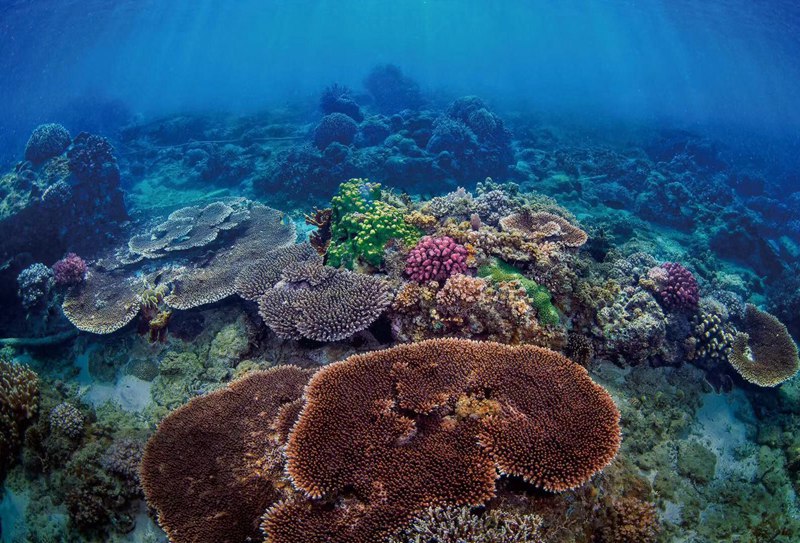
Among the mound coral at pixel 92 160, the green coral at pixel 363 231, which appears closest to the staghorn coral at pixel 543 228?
the green coral at pixel 363 231

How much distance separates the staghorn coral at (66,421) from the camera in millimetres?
5898

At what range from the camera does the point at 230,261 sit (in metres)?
9.44

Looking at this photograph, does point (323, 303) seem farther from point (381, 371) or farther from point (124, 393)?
point (124, 393)

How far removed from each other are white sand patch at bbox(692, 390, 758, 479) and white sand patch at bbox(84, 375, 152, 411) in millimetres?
10016

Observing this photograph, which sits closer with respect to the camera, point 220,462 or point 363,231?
point 220,462

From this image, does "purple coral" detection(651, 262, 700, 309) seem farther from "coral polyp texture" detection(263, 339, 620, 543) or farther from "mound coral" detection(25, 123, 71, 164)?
"mound coral" detection(25, 123, 71, 164)

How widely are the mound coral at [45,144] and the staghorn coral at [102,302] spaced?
7820mm

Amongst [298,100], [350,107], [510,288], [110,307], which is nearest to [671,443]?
[510,288]

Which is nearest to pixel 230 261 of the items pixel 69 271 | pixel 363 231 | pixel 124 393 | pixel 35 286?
pixel 124 393

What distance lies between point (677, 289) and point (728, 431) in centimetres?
268

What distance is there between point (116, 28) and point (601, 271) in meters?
74.3

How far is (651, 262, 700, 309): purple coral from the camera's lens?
23.2ft

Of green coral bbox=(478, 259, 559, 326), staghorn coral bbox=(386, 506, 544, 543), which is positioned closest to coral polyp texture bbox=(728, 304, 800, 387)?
green coral bbox=(478, 259, 559, 326)

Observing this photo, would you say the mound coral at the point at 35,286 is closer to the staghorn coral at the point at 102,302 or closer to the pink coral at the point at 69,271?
the pink coral at the point at 69,271
